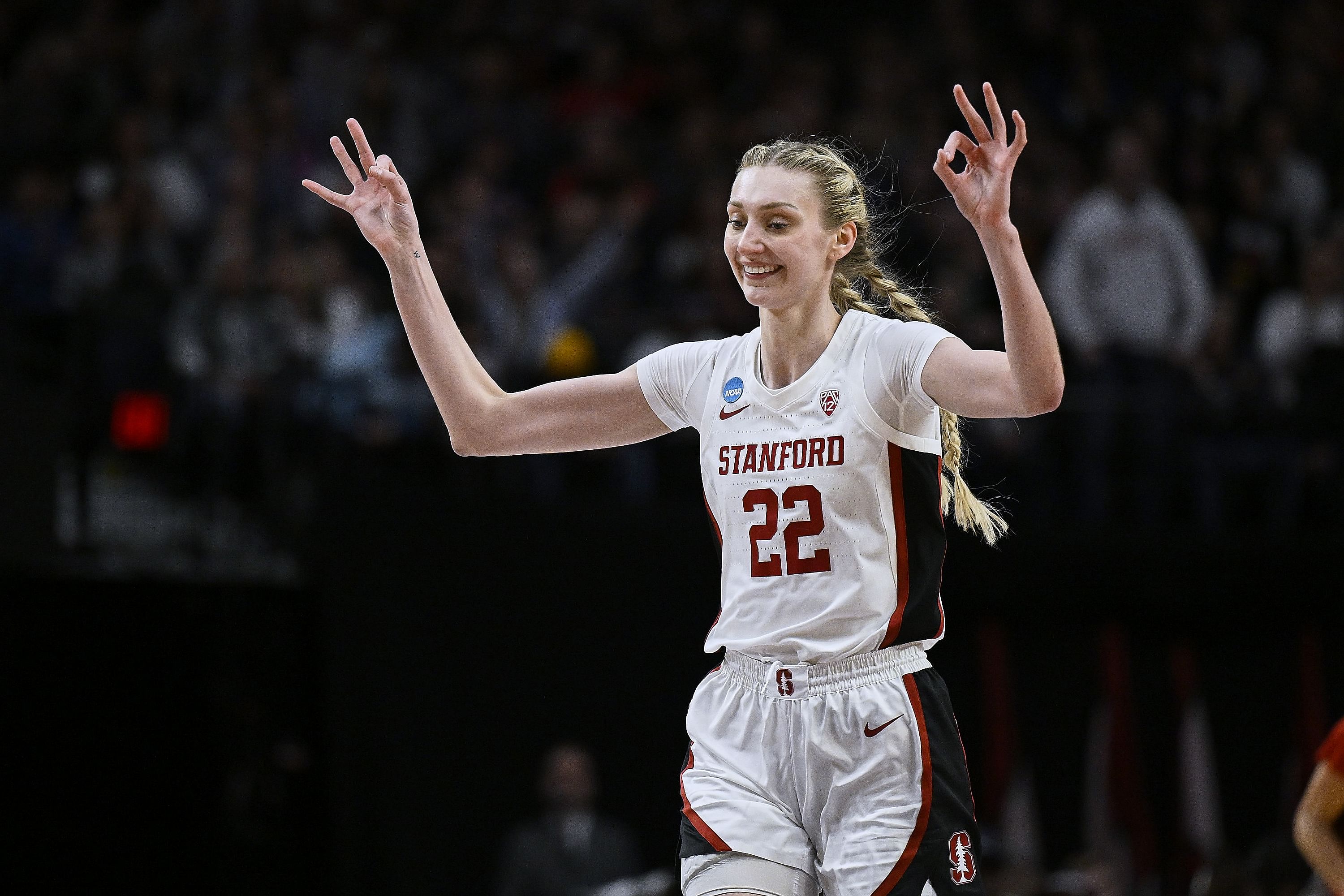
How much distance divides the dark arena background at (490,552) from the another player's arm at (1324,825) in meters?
3.10

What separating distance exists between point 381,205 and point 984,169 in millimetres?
1517

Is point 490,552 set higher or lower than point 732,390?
lower

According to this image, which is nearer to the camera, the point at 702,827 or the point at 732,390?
the point at 702,827

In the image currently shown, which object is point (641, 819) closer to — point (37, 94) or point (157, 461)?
point (157, 461)

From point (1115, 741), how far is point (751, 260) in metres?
7.09

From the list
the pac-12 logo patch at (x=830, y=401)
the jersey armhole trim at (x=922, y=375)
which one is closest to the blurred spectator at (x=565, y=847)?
the pac-12 logo patch at (x=830, y=401)

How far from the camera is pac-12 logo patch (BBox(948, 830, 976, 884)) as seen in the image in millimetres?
3770

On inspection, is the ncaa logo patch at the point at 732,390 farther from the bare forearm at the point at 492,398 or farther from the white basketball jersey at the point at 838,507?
the bare forearm at the point at 492,398

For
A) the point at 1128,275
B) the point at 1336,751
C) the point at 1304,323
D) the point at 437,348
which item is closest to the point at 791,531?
the point at 437,348

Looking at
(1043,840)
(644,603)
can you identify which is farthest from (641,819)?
(1043,840)

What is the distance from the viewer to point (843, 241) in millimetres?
4160

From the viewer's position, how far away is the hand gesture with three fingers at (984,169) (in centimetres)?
361

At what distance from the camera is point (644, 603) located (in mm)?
10109

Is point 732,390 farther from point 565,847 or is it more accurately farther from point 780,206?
point 565,847
